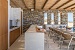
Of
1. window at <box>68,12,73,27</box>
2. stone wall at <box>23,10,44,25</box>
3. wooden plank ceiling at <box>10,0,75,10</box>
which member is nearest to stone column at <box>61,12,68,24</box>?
window at <box>68,12,73,27</box>

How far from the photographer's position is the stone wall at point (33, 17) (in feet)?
57.3

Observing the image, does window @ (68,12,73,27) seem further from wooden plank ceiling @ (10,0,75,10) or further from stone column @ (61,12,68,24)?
wooden plank ceiling @ (10,0,75,10)

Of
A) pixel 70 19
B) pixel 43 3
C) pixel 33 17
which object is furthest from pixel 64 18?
pixel 43 3

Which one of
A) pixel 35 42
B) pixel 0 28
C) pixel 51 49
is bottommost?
pixel 51 49

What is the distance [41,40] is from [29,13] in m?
12.8

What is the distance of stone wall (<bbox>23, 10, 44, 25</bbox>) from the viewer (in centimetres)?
1745

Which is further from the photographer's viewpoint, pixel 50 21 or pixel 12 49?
pixel 50 21

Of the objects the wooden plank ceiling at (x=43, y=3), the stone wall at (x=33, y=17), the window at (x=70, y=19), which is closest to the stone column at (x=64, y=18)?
the window at (x=70, y=19)

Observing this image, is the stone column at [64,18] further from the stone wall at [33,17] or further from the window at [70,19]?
the stone wall at [33,17]

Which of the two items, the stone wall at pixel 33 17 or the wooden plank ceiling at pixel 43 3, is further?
the stone wall at pixel 33 17

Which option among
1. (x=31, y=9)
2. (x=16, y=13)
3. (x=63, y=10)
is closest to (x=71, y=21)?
(x=63, y=10)

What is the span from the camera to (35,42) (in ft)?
15.8

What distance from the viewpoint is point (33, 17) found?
57.4 feet

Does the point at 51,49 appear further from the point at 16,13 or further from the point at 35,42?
the point at 16,13
